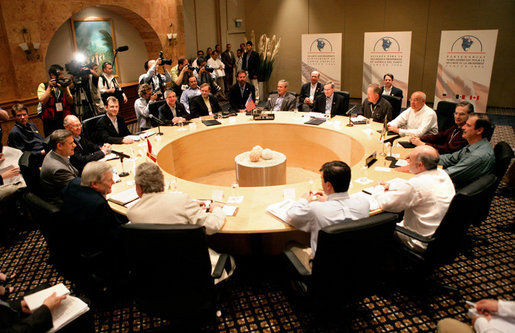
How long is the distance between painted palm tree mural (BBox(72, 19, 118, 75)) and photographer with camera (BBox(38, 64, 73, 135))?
102 inches

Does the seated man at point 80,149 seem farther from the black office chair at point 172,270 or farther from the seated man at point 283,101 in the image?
the seated man at point 283,101

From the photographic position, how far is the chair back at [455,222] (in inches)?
92.6

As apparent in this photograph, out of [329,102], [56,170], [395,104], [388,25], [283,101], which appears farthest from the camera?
[388,25]

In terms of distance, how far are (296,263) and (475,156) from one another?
2.22 m

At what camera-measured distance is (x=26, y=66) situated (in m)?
6.27

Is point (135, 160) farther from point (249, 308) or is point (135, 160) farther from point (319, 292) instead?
point (319, 292)

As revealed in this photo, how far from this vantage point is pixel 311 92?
280 inches

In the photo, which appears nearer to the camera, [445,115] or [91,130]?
[91,130]

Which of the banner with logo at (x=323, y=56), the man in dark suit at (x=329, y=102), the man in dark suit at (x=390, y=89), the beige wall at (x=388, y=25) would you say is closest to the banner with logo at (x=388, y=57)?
the banner with logo at (x=323, y=56)

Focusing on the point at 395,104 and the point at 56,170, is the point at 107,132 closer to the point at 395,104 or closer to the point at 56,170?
the point at 56,170

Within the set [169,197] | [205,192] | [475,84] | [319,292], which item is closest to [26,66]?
[205,192]

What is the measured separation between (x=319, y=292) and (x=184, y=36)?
8.78m

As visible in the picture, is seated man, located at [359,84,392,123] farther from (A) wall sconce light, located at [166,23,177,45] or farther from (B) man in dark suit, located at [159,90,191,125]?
(A) wall sconce light, located at [166,23,177,45]

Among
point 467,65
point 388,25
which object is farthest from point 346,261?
point 388,25
